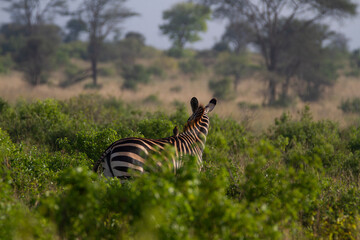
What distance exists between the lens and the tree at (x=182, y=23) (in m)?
39.7

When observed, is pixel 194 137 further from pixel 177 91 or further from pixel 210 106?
pixel 177 91

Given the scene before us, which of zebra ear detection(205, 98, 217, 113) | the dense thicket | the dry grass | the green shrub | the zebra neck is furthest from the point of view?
the green shrub

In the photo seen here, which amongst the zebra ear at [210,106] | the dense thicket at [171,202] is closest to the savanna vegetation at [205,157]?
the dense thicket at [171,202]

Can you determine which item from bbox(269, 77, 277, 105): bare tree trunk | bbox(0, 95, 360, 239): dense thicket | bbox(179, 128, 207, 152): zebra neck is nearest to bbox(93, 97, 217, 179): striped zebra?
bbox(179, 128, 207, 152): zebra neck

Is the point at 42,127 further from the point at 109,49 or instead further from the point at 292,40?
the point at 109,49

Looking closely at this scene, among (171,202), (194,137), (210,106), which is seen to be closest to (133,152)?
(194,137)

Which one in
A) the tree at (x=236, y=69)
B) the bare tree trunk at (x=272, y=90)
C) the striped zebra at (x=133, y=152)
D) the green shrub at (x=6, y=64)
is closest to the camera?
the striped zebra at (x=133, y=152)

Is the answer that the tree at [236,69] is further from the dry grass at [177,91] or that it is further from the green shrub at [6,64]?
the green shrub at [6,64]

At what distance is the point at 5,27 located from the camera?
38.0 m

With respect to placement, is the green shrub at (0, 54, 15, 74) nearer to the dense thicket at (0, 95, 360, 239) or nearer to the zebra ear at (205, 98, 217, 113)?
the dense thicket at (0, 95, 360, 239)

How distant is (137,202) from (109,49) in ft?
87.3

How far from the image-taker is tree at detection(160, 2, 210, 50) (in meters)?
39.7

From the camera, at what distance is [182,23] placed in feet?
131

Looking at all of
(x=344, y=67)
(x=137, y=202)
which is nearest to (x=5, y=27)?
(x=344, y=67)
